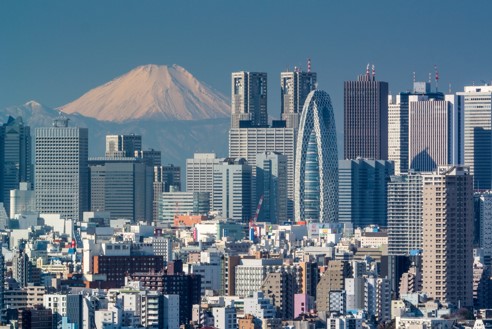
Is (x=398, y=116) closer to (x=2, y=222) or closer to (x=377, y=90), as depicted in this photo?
(x=377, y=90)

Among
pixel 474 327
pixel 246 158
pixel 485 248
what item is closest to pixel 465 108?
pixel 246 158

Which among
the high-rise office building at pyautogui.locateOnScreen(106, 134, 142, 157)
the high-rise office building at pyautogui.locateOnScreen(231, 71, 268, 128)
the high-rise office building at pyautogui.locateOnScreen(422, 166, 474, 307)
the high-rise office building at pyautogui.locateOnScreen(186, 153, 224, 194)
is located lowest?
the high-rise office building at pyautogui.locateOnScreen(422, 166, 474, 307)

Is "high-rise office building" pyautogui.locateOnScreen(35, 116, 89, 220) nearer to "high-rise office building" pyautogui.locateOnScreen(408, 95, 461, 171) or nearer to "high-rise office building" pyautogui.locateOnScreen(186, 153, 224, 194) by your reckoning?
"high-rise office building" pyautogui.locateOnScreen(186, 153, 224, 194)

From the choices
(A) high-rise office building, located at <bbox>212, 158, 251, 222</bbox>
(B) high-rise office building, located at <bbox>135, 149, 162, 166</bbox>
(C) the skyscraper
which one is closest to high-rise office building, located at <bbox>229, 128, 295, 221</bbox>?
(B) high-rise office building, located at <bbox>135, 149, 162, 166</bbox>

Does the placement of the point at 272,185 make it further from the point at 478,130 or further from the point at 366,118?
the point at 478,130

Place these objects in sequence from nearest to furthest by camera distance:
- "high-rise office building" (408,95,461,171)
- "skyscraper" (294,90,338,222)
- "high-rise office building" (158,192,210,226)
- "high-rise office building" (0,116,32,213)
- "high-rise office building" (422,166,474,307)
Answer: "high-rise office building" (422,166,474,307), "skyscraper" (294,90,338,222), "high-rise office building" (158,192,210,226), "high-rise office building" (408,95,461,171), "high-rise office building" (0,116,32,213)

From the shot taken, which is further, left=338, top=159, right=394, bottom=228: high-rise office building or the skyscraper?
left=338, top=159, right=394, bottom=228: high-rise office building

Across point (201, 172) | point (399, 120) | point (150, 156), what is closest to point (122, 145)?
point (150, 156)

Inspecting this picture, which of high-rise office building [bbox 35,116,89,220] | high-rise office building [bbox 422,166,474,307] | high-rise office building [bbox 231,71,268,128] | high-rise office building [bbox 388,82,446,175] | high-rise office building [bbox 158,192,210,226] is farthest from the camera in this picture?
high-rise office building [bbox 231,71,268,128]
